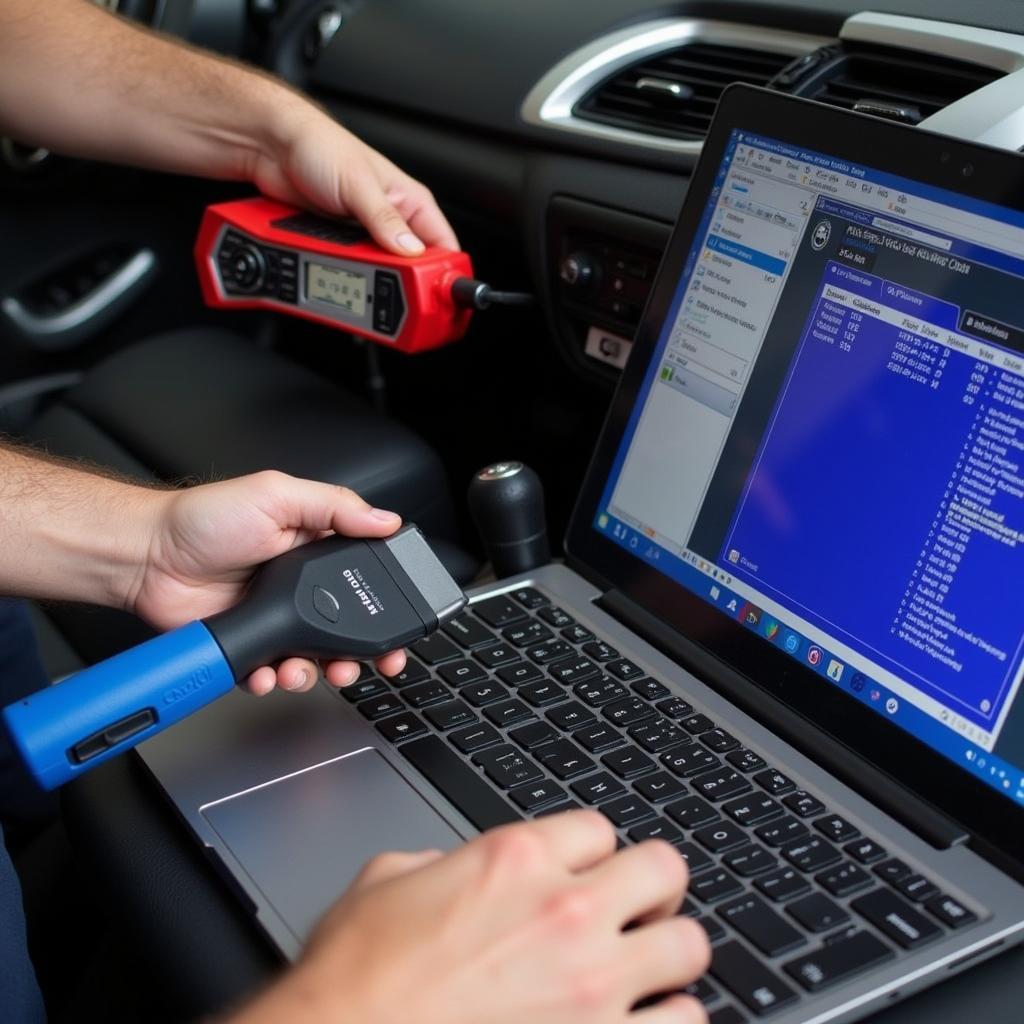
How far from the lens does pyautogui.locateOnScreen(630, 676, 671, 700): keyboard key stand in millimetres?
705

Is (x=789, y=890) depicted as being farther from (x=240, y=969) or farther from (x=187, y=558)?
(x=187, y=558)

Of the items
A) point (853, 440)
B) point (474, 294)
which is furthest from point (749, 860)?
point (474, 294)

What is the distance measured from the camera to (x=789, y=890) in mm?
564

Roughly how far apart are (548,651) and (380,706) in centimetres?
10

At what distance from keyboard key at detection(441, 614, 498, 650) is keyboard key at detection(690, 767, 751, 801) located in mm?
171

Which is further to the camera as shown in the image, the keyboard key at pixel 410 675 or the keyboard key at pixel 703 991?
Result: the keyboard key at pixel 410 675

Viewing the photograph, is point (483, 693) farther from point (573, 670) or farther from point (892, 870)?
point (892, 870)

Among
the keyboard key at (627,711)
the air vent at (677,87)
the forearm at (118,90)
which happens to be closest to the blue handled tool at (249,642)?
the keyboard key at (627,711)

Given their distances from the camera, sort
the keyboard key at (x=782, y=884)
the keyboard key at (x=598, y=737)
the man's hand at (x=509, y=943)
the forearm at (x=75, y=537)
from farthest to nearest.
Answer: the forearm at (x=75, y=537), the keyboard key at (x=598, y=737), the keyboard key at (x=782, y=884), the man's hand at (x=509, y=943)

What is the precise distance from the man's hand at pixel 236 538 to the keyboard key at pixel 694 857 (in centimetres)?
20

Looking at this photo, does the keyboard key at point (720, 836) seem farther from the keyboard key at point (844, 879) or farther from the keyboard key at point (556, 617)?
the keyboard key at point (556, 617)

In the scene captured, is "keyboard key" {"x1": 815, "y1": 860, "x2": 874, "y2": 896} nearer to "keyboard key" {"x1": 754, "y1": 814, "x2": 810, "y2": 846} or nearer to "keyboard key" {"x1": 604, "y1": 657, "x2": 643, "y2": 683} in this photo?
"keyboard key" {"x1": 754, "y1": 814, "x2": 810, "y2": 846}

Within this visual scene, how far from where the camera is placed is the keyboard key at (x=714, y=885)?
56 cm

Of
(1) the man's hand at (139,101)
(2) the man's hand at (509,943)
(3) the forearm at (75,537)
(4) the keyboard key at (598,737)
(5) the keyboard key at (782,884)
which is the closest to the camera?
(2) the man's hand at (509,943)
